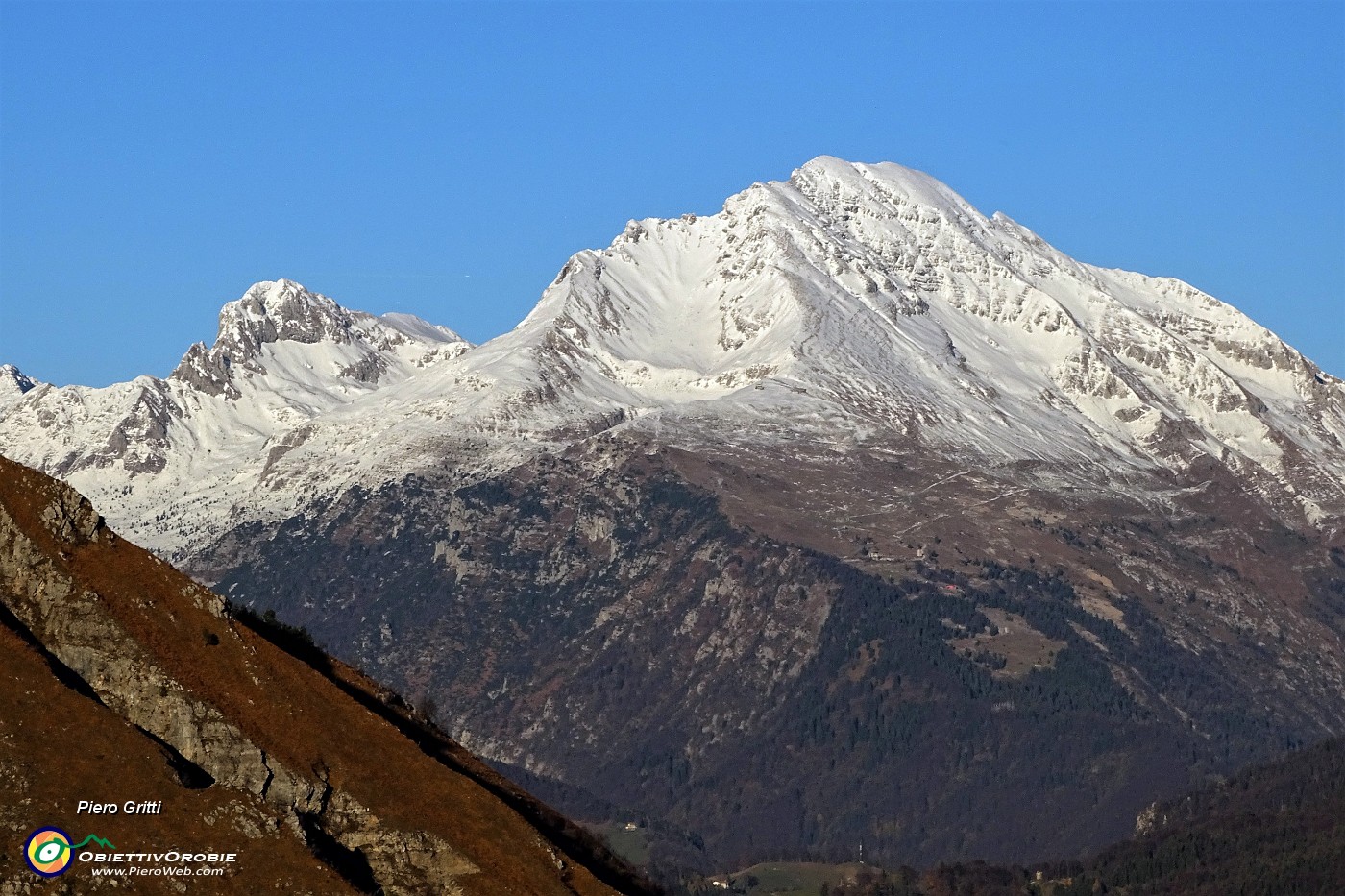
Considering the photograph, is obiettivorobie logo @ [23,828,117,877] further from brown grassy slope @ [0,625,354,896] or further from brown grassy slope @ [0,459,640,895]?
brown grassy slope @ [0,459,640,895]

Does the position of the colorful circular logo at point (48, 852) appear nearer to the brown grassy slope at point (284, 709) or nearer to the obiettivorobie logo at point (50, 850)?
the obiettivorobie logo at point (50, 850)

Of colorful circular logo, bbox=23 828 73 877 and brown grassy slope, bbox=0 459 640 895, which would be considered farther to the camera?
brown grassy slope, bbox=0 459 640 895

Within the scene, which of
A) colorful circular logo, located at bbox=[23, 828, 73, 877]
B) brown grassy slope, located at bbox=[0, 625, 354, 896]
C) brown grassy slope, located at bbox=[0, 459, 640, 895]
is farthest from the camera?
brown grassy slope, located at bbox=[0, 459, 640, 895]

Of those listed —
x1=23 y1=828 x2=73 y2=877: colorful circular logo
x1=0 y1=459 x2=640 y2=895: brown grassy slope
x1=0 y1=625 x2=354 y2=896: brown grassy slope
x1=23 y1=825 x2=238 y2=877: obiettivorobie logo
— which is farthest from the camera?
x1=0 y1=459 x2=640 y2=895: brown grassy slope

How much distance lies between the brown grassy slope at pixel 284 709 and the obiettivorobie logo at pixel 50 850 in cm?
1273

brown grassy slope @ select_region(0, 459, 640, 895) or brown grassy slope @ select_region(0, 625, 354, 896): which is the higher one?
brown grassy slope @ select_region(0, 459, 640, 895)

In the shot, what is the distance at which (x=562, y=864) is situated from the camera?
380 feet

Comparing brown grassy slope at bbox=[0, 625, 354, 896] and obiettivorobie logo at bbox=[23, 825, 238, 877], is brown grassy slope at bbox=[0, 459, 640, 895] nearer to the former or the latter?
brown grassy slope at bbox=[0, 625, 354, 896]

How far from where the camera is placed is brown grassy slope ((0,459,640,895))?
108 m

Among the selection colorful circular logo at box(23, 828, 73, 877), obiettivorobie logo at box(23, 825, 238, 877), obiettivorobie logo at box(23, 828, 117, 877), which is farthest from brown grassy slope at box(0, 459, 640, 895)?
colorful circular logo at box(23, 828, 73, 877)

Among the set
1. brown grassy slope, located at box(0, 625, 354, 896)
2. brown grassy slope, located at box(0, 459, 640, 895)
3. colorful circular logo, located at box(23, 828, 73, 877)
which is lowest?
colorful circular logo, located at box(23, 828, 73, 877)

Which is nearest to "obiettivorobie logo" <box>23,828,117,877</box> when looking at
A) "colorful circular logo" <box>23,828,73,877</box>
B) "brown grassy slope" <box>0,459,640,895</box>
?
"colorful circular logo" <box>23,828,73,877</box>

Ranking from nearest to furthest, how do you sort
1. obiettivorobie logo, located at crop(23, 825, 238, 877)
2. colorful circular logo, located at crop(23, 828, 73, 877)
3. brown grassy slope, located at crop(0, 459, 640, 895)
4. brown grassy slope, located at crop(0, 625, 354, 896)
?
colorful circular logo, located at crop(23, 828, 73, 877) → obiettivorobie logo, located at crop(23, 825, 238, 877) → brown grassy slope, located at crop(0, 625, 354, 896) → brown grassy slope, located at crop(0, 459, 640, 895)

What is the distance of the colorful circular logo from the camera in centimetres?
9419
